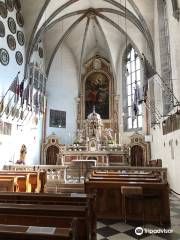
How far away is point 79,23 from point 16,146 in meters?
12.4

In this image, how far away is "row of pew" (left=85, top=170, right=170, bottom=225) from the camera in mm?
5719

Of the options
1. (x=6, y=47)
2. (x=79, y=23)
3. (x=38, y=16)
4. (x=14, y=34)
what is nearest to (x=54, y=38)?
(x=79, y=23)

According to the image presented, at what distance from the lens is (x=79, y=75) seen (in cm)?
2284

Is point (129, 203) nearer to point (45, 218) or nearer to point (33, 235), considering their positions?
point (45, 218)

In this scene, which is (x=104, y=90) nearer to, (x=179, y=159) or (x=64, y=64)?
(x=64, y=64)

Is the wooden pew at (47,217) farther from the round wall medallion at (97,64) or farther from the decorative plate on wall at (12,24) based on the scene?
the round wall medallion at (97,64)

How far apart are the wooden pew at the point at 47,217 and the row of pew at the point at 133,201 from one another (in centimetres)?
277

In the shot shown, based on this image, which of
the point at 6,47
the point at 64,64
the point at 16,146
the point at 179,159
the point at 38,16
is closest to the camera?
the point at 179,159

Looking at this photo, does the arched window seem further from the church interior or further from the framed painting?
the framed painting

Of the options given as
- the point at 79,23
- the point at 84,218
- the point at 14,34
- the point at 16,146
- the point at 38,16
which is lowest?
the point at 84,218

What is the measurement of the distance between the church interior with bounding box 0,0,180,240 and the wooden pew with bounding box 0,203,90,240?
1 cm

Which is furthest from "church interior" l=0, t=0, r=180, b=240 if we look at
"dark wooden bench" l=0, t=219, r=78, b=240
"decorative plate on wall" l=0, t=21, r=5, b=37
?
"dark wooden bench" l=0, t=219, r=78, b=240

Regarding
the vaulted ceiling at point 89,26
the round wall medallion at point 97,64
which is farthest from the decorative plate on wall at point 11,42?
the round wall medallion at point 97,64

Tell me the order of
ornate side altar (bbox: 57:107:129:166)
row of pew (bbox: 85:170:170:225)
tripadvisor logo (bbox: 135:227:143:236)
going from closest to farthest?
tripadvisor logo (bbox: 135:227:143:236) < row of pew (bbox: 85:170:170:225) < ornate side altar (bbox: 57:107:129:166)
